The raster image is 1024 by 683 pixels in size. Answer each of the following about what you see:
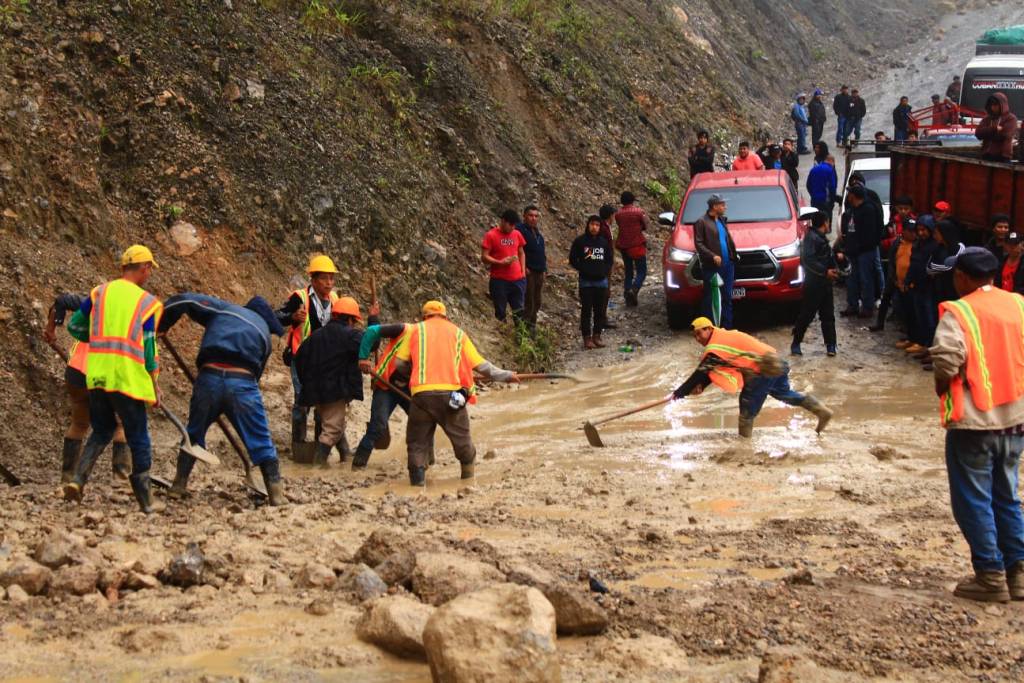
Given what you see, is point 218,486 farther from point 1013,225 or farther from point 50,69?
point 1013,225

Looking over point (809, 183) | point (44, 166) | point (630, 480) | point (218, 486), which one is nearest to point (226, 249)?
point (44, 166)

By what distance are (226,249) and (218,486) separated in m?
4.91

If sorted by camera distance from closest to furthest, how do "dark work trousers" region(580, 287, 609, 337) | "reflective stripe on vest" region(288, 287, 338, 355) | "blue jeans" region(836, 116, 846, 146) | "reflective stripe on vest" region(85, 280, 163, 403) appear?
"reflective stripe on vest" region(85, 280, 163, 403), "reflective stripe on vest" region(288, 287, 338, 355), "dark work trousers" region(580, 287, 609, 337), "blue jeans" region(836, 116, 846, 146)

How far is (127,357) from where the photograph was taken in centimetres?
823

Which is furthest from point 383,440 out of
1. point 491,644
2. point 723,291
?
point 723,291

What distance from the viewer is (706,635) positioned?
6043 millimetres

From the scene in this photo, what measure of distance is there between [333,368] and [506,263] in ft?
17.6

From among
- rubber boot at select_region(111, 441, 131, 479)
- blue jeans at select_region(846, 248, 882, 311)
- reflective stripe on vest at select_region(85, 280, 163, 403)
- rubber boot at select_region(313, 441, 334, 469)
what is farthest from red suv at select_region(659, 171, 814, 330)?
reflective stripe on vest at select_region(85, 280, 163, 403)

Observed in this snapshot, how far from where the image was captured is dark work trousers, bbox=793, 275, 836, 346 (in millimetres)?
15148

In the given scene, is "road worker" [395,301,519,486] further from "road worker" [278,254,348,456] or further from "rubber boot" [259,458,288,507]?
"rubber boot" [259,458,288,507]

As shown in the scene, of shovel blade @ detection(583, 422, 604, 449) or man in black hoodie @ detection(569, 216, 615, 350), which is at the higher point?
man in black hoodie @ detection(569, 216, 615, 350)

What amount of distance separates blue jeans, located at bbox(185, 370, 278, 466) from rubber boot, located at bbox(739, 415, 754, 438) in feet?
14.9

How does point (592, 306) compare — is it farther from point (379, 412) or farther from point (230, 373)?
point (230, 373)

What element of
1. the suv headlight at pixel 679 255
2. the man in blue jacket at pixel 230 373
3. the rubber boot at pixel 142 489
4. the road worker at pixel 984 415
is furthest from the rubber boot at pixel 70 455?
the suv headlight at pixel 679 255
